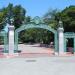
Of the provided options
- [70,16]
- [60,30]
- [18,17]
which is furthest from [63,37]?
[18,17]

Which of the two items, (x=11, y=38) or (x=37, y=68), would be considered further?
(x=11, y=38)

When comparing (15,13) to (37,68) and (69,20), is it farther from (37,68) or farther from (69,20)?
(37,68)

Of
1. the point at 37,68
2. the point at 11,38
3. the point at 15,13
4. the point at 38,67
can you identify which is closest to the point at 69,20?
the point at 11,38

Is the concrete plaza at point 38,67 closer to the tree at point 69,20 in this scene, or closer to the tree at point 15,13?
the tree at point 69,20

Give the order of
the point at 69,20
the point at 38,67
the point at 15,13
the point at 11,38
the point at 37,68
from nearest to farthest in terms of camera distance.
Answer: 1. the point at 37,68
2. the point at 38,67
3. the point at 11,38
4. the point at 69,20
5. the point at 15,13

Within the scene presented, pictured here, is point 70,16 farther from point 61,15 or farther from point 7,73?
point 7,73

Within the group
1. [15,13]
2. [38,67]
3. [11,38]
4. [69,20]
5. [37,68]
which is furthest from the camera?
[15,13]

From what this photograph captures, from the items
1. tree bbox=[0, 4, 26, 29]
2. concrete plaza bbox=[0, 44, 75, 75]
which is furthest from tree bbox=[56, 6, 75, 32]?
tree bbox=[0, 4, 26, 29]

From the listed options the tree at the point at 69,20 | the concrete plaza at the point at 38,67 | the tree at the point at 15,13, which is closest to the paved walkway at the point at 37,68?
the concrete plaza at the point at 38,67

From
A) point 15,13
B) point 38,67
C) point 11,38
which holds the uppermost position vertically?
point 15,13

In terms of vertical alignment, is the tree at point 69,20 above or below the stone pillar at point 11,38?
above

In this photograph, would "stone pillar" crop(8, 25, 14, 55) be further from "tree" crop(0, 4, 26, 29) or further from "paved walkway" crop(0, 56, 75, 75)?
"tree" crop(0, 4, 26, 29)

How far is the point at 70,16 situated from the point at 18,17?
97.1 ft

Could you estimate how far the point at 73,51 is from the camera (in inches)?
1489
